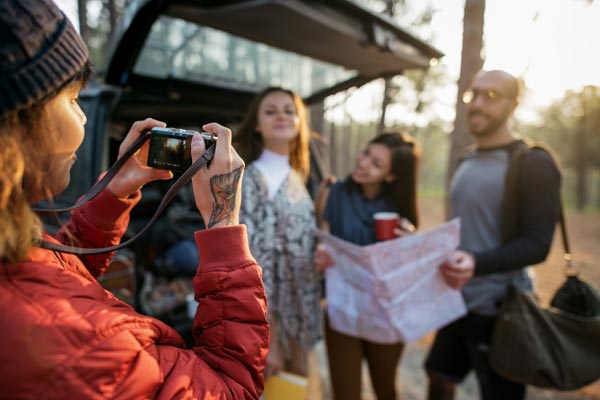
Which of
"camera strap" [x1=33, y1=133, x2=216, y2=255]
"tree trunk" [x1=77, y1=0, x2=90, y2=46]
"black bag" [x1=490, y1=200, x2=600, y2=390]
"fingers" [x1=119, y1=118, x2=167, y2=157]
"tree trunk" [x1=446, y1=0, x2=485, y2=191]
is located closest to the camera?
"camera strap" [x1=33, y1=133, x2=216, y2=255]

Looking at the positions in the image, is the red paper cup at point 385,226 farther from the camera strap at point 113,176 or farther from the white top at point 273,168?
the camera strap at point 113,176

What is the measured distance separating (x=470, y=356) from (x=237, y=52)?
2677 mm

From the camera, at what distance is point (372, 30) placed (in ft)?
6.63

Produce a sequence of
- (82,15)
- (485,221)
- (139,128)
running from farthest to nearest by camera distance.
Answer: (82,15) < (485,221) < (139,128)

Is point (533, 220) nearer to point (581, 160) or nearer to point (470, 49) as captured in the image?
point (470, 49)

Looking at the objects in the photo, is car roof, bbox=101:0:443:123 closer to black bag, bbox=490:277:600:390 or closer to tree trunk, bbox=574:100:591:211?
black bag, bbox=490:277:600:390

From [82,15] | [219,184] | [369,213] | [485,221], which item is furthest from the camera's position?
[82,15]

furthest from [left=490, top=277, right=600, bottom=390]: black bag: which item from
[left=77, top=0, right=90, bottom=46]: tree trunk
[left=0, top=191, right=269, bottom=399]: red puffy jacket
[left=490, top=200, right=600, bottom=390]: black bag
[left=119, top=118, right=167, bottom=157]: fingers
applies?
[left=77, top=0, right=90, bottom=46]: tree trunk

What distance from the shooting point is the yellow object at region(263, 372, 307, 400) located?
1.91 m

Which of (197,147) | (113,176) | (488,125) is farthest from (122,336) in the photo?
(488,125)

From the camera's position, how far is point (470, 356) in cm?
228

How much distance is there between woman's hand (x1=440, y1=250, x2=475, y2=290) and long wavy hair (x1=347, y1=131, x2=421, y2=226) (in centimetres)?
42

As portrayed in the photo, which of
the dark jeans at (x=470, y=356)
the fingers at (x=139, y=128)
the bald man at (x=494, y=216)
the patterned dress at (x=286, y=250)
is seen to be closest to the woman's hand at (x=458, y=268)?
the bald man at (x=494, y=216)

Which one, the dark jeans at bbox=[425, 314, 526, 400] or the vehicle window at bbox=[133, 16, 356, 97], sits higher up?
the vehicle window at bbox=[133, 16, 356, 97]
